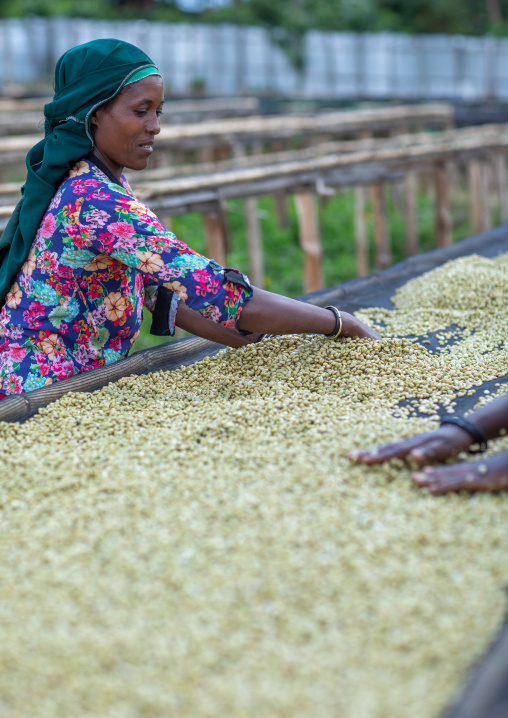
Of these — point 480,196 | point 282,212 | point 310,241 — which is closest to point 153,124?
point 310,241

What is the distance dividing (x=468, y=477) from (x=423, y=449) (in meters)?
0.13

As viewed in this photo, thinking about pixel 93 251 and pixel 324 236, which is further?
pixel 324 236

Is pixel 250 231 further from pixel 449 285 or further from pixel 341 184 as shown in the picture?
pixel 449 285

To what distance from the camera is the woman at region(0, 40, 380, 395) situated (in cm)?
216

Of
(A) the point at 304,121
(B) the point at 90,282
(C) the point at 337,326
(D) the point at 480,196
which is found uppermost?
(A) the point at 304,121

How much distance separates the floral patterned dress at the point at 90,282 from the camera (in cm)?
216

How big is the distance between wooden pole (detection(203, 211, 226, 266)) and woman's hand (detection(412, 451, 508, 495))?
3253 millimetres

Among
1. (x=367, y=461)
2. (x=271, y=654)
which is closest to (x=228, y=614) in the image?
(x=271, y=654)

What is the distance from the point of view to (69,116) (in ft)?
7.33

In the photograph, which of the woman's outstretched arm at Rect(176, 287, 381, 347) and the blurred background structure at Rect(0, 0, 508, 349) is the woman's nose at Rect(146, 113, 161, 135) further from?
the blurred background structure at Rect(0, 0, 508, 349)

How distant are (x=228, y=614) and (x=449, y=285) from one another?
2.30 m

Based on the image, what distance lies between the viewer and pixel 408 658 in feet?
4.04

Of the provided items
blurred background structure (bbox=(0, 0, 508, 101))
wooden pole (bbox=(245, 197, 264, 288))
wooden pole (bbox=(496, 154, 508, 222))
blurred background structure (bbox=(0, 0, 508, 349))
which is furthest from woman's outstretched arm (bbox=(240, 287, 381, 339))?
blurred background structure (bbox=(0, 0, 508, 101))

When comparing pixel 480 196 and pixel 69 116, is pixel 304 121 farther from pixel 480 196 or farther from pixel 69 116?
pixel 69 116
